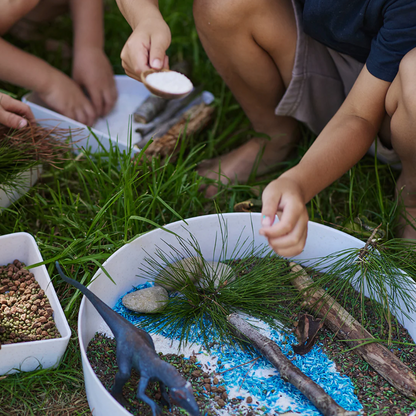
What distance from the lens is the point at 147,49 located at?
39.8 inches

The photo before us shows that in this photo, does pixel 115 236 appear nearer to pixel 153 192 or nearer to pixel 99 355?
pixel 153 192

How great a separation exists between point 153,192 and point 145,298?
337mm

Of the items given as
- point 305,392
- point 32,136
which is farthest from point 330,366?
point 32,136

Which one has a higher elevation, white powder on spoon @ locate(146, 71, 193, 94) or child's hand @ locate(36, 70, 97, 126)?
white powder on spoon @ locate(146, 71, 193, 94)

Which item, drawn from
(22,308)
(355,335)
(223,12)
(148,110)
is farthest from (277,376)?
(148,110)

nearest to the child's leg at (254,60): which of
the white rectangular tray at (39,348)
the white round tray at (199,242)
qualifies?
the white round tray at (199,242)

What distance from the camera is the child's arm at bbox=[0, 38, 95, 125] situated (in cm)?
164

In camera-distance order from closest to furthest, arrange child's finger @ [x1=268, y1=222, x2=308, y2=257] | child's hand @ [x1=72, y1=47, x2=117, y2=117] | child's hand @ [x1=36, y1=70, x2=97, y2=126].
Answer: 1. child's finger @ [x1=268, y1=222, x2=308, y2=257]
2. child's hand @ [x1=36, y1=70, x2=97, y2=126]
3. child's hand @ [x1=72, y1=47, x2=117, y2=117]

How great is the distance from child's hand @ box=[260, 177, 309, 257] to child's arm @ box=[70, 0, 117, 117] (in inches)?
41.6

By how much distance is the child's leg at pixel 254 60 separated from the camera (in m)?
1.37

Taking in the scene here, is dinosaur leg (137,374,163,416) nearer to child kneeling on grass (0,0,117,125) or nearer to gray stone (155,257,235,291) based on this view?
gray stone (155,257,235,291)

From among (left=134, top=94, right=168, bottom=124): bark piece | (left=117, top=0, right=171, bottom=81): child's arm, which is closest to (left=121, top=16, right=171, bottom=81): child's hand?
(left=117, top=0, right=171, bottom=81): child's arm

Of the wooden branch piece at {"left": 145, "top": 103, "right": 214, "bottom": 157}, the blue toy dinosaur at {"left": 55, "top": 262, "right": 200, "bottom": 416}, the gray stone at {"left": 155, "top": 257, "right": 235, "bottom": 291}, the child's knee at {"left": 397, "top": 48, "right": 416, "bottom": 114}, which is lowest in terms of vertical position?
the gray stone at {"left": 155, "top": 257, "right": 235, "bottom": 291}

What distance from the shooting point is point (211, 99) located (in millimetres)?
1830
